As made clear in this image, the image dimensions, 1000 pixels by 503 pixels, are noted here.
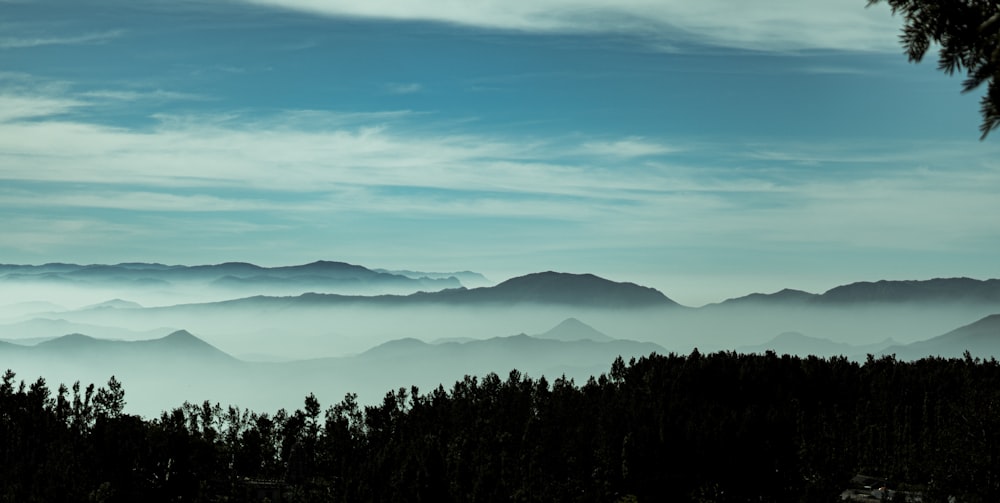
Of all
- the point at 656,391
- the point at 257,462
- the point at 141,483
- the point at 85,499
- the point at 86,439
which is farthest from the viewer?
the point at 656,391

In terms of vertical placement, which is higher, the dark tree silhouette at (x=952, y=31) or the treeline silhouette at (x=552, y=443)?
the dark tree silhouette at (x=952, y=31)

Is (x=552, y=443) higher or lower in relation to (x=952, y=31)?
lower

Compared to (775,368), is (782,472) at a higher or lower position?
lower

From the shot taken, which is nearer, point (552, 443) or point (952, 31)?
point (952, 31)

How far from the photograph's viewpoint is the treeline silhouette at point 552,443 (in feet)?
205

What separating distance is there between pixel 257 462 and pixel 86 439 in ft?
54.7

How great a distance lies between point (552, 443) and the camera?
75438 mm

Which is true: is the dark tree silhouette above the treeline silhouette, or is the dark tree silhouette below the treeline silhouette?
above

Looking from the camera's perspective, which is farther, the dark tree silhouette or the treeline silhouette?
the treeline silhouette

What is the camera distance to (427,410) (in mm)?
92500

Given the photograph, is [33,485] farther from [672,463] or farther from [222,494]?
[672,463]

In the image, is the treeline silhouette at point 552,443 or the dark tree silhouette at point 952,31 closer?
the dark tree silhouette at point 952,31

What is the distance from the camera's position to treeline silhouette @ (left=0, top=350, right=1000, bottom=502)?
62.4 meters

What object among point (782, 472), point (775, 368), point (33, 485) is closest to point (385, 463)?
point (33, 485)
